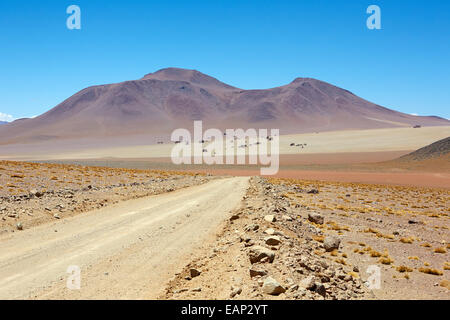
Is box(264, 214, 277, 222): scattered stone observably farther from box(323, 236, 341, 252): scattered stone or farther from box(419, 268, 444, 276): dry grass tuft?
box(419, 268, 444, 276): dry grass tuft

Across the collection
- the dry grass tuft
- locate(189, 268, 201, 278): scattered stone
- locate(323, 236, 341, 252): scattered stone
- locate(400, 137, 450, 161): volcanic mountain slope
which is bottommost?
the dry grass tuft

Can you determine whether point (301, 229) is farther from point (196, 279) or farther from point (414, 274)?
point (196, 279)

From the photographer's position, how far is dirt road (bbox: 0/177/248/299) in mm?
7008

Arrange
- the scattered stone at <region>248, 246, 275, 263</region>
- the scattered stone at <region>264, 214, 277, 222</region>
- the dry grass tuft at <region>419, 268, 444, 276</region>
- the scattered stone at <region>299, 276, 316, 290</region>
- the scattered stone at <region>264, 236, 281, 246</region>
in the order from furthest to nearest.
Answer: the scattered stone at <region>264, 214, 277, 222</region> → the dry grass tuft at <region>419, 268, 444, 276</region> → the scattered stone at <region>264, 236, 281, 246</region> → the scattered stone at <region>248, 246, 275, 263</region> → the scattered stone at <region>299, 276, 316, 290</region>

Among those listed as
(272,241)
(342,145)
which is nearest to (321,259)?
(272,241)

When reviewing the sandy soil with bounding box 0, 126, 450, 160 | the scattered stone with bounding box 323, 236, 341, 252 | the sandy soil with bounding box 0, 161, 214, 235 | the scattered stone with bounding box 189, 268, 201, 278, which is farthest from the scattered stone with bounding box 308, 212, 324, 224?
the sandy soil with bounding box 0, 126, 450, 160

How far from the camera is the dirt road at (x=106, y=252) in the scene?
23.0ft

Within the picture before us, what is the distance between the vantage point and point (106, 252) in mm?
9352

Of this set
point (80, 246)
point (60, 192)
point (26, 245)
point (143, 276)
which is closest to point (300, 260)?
point (143, 276)

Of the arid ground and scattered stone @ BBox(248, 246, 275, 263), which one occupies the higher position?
scattered stone @ BBox(248, 246, 275, 263)

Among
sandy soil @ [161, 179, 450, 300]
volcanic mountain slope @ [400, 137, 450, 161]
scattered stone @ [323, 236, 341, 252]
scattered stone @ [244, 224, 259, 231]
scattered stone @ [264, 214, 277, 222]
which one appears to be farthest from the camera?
volcanic mountain slope @ [400, 137, 450, 161]

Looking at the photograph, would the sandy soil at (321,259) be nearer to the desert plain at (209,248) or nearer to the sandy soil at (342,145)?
the desert plain at (209,248)

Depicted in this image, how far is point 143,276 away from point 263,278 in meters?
2.65

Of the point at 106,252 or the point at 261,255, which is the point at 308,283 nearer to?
the point at 261,255
